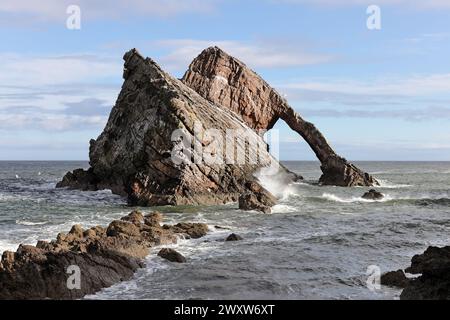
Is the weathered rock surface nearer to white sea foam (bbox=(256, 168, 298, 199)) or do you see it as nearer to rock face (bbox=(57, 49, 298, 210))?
rock face (bbox=(57, 49, 298, 210))

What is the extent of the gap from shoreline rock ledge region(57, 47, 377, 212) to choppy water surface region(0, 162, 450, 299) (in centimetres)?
309

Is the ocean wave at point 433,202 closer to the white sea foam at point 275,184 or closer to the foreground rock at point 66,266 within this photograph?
the white sea foam at point 275,184

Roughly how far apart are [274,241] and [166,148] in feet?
60.1

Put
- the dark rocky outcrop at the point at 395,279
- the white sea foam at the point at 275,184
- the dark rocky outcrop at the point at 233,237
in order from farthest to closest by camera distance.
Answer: the white sea foam at the point at 275,184, the dark rocky outcrop at the point at 233,237, the dark rocky outcrop at the point at 395,279

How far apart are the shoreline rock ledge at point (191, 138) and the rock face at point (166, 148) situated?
8cm

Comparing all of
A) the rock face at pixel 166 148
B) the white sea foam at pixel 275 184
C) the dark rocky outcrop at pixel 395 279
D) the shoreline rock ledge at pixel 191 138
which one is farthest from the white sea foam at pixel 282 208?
the dark rocky outcrop at pixel 395 279

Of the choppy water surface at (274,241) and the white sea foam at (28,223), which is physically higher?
the white sea foam at (28,223)

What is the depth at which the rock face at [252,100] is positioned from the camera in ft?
194

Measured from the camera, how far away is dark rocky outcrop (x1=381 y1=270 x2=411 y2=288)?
60.2 ft

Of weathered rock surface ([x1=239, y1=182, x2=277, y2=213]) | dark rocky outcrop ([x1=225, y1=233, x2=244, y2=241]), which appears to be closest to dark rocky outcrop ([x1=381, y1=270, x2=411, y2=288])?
dark rocky outcrop ([x1=225, y1=233, x2=244, y2=241])

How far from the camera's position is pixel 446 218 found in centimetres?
3569

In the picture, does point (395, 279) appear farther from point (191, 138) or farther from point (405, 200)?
point (405, 200)
